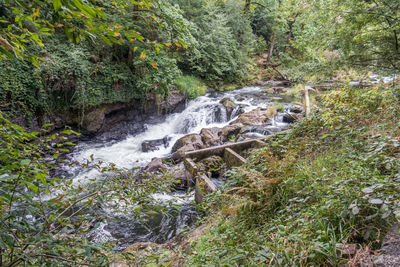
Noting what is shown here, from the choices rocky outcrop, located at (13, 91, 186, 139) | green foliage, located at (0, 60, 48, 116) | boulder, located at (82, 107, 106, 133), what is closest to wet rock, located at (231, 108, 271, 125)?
rocky outcrop, located at (13, 91, 186, 139)

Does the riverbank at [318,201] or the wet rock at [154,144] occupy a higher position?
the riverbank at [318,201]

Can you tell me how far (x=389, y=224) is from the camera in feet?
5.57

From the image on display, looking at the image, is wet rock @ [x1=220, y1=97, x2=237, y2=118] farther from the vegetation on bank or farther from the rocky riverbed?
the vegetation on bank

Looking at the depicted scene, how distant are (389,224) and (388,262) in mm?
456

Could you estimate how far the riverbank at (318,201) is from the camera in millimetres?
1682

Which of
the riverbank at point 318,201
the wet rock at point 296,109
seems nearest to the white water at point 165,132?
the wet rock at point 296,109

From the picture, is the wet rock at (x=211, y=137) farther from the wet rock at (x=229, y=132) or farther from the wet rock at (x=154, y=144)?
the wet rock at (x=154, y=144)

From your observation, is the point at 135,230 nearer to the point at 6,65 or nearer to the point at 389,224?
the point at 389,224

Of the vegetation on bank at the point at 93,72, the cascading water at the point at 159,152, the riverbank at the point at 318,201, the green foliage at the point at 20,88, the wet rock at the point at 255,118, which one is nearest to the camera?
the riverbank at the point at 318,201

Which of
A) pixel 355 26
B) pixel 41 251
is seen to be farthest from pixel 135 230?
pixel 355 26

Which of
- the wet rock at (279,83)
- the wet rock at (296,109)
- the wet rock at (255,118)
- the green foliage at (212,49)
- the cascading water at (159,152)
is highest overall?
the green foliage at (212,49)

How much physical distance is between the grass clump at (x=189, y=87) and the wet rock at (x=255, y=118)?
378 cm

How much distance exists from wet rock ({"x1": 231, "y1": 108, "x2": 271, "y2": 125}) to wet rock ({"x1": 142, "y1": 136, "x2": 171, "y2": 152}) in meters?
3.34

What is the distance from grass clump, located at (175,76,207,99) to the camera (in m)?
12.2
